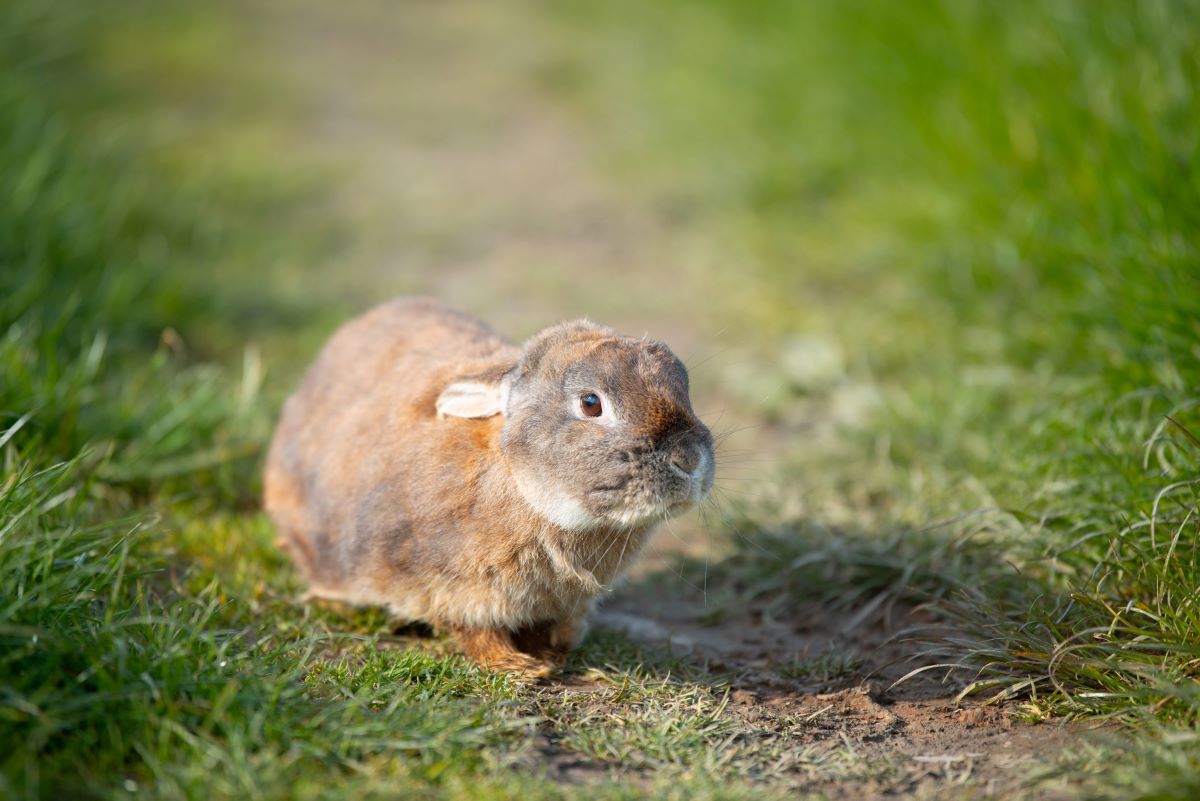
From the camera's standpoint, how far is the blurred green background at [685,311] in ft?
9.91

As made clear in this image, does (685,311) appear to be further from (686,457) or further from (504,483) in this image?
(686,457)

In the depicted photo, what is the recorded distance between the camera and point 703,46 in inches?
415

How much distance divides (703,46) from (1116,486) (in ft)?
25.2

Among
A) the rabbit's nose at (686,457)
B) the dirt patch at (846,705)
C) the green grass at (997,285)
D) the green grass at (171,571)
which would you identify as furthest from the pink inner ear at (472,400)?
the green grass at (997,285)

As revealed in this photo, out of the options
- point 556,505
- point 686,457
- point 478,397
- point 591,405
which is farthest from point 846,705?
point 478,397

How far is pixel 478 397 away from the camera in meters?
3.62

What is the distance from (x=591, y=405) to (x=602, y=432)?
0.11 metres

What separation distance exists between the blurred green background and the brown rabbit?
0.26 metres

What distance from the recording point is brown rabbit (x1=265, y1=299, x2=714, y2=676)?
3.29 metres

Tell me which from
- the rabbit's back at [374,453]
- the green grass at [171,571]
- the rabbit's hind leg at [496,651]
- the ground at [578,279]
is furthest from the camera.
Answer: the rabbit's back at [374,453]

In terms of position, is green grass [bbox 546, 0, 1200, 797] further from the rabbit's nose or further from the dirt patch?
the rabbit's nose

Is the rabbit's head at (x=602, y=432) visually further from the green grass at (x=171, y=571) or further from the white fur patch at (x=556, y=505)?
the green grass at (x=171, y=571)

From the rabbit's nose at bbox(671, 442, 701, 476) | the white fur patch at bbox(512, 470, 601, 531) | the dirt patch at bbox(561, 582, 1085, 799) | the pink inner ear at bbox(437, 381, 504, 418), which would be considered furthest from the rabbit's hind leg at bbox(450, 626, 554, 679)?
the rabbit's nose at bbox(671, 442, 701, 476)

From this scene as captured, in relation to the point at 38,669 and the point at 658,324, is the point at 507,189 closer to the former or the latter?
the point at 658,324
